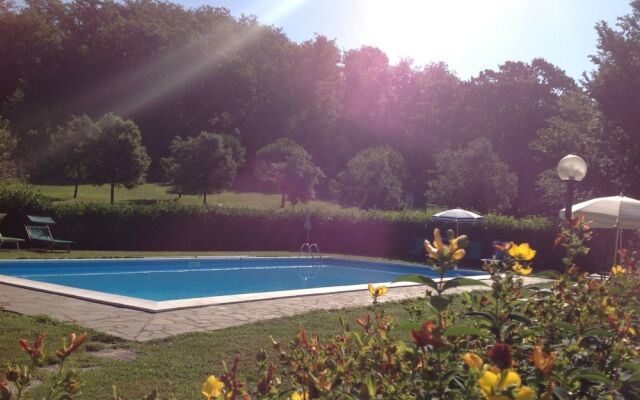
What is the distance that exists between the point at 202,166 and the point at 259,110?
16.8m

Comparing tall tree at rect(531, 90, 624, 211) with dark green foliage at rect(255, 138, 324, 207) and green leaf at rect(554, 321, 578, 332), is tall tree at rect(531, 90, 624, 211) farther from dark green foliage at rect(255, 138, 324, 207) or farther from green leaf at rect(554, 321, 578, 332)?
green leaf at rect(554, 321, 578, 332)

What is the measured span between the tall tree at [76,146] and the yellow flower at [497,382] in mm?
27613

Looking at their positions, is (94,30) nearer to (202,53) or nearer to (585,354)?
(202,53)

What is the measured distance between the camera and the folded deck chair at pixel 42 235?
16.2 meters

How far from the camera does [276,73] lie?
46812 millimetres

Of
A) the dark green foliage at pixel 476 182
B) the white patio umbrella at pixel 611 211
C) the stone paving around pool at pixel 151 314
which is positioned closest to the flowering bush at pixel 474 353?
the stone paving around pool at pixel 151 314

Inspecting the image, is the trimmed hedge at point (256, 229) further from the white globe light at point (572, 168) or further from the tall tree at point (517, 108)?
the tall tree at point (517, 108)

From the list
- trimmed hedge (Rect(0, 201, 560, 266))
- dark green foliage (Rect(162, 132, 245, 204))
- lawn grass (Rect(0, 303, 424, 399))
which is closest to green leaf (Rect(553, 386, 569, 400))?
lawn grass (Rect(0, 303, 424, 399))

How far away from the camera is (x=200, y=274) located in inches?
588

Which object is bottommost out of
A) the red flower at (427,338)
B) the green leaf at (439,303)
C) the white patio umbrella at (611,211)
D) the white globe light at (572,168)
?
the red flower at (427,338)

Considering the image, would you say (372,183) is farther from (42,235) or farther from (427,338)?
(427,338)

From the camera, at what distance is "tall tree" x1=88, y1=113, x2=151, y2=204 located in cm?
2620

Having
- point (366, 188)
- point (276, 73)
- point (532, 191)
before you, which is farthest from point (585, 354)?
point (276, 73)

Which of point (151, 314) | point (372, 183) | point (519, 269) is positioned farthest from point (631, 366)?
point (372, 183)
